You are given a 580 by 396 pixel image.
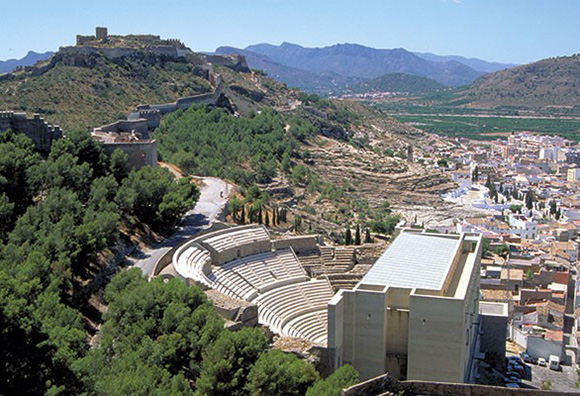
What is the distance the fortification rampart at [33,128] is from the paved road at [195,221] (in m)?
5.64

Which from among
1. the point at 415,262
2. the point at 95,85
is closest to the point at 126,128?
the point at 95,85

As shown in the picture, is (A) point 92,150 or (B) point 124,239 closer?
(B) point 124,239

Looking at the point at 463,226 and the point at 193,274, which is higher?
the point at 193,274

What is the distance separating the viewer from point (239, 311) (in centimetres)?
1736

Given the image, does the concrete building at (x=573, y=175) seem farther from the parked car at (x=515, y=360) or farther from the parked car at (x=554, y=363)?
the parked car at (x=515, y=360)

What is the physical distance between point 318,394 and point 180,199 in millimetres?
12690

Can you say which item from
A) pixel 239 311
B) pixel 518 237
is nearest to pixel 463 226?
pixel 518 237

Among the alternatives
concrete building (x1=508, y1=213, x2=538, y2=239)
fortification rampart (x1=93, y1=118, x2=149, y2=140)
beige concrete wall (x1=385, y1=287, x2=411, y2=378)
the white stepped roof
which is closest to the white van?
the white stepped roof

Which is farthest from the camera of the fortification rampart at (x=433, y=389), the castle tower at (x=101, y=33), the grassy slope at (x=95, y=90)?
the castle tower at (x=101, y=33)

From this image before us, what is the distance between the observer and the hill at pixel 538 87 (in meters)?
146

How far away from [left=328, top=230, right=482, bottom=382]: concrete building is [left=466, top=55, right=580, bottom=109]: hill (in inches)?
5370

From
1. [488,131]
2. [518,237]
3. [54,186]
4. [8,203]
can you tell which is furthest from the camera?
[488,131]

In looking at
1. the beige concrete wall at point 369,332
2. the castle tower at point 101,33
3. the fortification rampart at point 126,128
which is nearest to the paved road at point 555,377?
the beige concrete wall at point 369,332

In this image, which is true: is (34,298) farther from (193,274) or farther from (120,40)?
(120,40)
